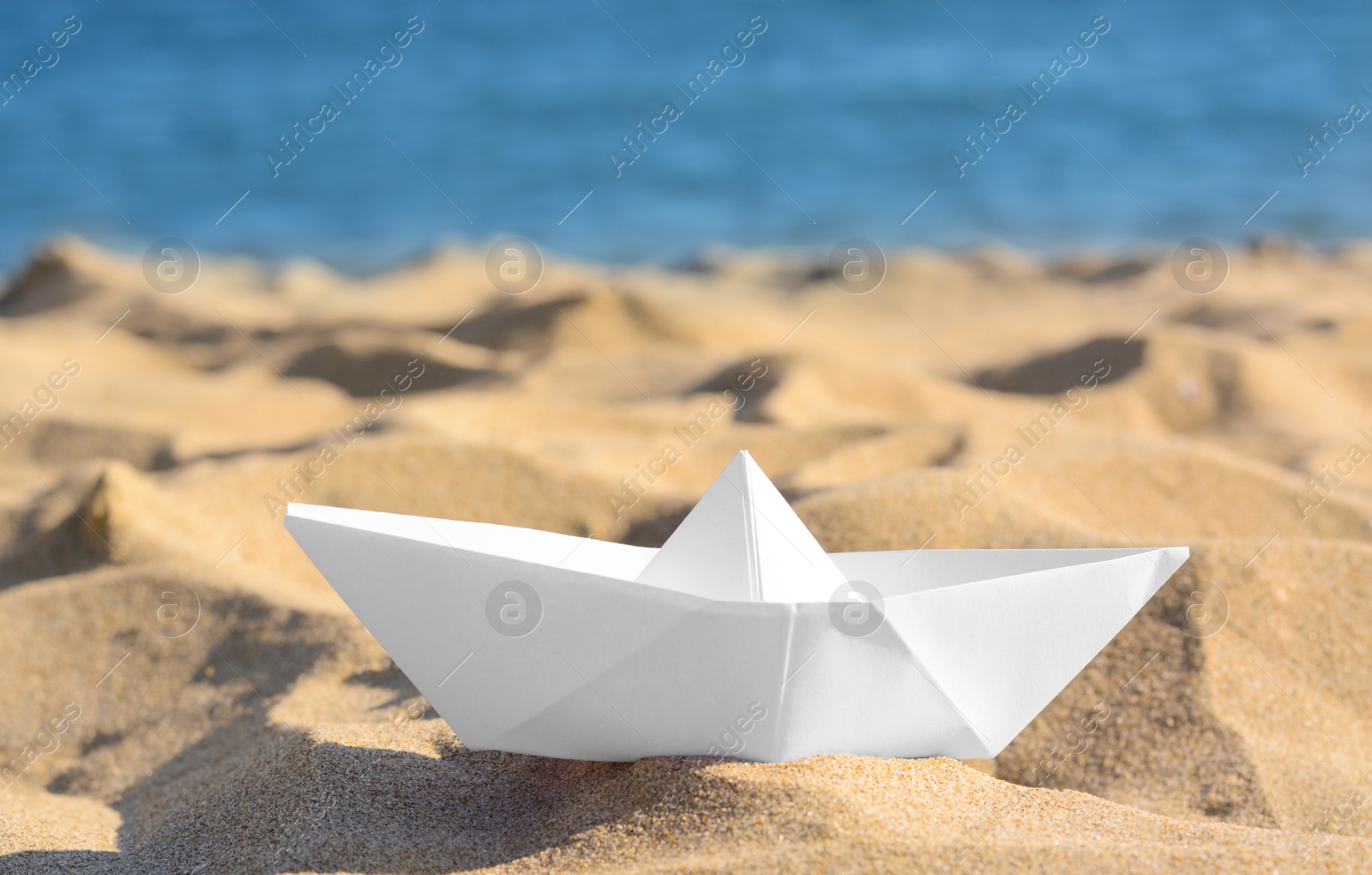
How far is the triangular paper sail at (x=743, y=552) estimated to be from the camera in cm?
172

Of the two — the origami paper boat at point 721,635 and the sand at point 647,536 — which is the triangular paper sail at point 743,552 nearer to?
the origami paper boat at point 721,635

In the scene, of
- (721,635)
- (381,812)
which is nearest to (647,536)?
(381,812)

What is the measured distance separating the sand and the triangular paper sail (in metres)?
0.28

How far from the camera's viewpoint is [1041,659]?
5.97 ft

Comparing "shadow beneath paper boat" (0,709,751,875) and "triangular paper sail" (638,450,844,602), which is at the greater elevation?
"triangular paper sail" (638,450,844,602)

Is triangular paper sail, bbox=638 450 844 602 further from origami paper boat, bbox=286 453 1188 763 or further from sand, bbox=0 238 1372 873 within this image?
sand, bbox=0 238 1372 873

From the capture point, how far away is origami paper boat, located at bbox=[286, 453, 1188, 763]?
5.37 feet

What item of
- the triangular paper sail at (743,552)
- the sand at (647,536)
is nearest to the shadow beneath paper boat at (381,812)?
the sand at (647,536)

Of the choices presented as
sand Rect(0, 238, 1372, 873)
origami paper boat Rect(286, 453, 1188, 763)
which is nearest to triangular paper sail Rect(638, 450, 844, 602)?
origami paper boat Rect(286, 453, 1188, 763)

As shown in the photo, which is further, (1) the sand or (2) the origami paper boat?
(1) the sand

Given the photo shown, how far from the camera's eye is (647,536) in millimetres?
3490

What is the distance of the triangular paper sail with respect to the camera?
172 cm

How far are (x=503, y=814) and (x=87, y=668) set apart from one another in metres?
1.61

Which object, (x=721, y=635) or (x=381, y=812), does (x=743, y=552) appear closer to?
(x=721, y=635)
